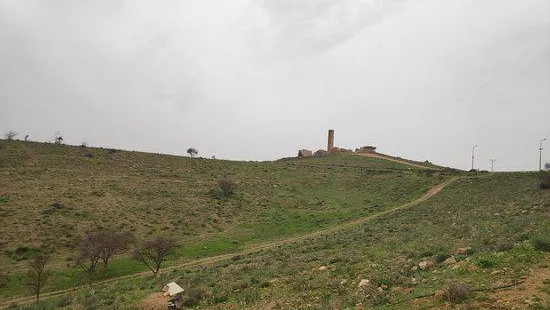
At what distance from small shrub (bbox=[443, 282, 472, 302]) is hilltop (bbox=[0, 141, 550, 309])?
2.89ft

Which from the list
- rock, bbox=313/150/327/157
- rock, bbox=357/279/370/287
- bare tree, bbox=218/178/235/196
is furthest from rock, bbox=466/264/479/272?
rock, bbox=313/150/327/157

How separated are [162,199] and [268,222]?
16.1m

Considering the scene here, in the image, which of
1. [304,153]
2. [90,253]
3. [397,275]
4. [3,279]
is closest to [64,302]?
[90,253]

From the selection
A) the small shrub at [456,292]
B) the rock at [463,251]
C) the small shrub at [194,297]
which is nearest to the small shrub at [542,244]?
the rock at [463,251]

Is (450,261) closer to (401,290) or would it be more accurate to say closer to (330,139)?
(401,290)

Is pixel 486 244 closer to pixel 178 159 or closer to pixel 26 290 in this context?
pixel 26 290

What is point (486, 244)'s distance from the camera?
1595 centimetres

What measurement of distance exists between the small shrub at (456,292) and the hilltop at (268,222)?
880mm

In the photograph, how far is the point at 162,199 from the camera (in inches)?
2250

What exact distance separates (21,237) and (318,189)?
4922 cm

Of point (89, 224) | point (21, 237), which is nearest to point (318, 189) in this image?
point (89, 224)

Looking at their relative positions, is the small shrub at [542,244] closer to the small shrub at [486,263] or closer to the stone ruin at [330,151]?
the small shrub at [486,263]

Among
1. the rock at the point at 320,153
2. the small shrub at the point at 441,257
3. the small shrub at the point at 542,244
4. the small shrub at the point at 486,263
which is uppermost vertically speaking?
the rock at the point at 320,153

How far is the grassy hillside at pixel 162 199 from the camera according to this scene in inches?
1569
